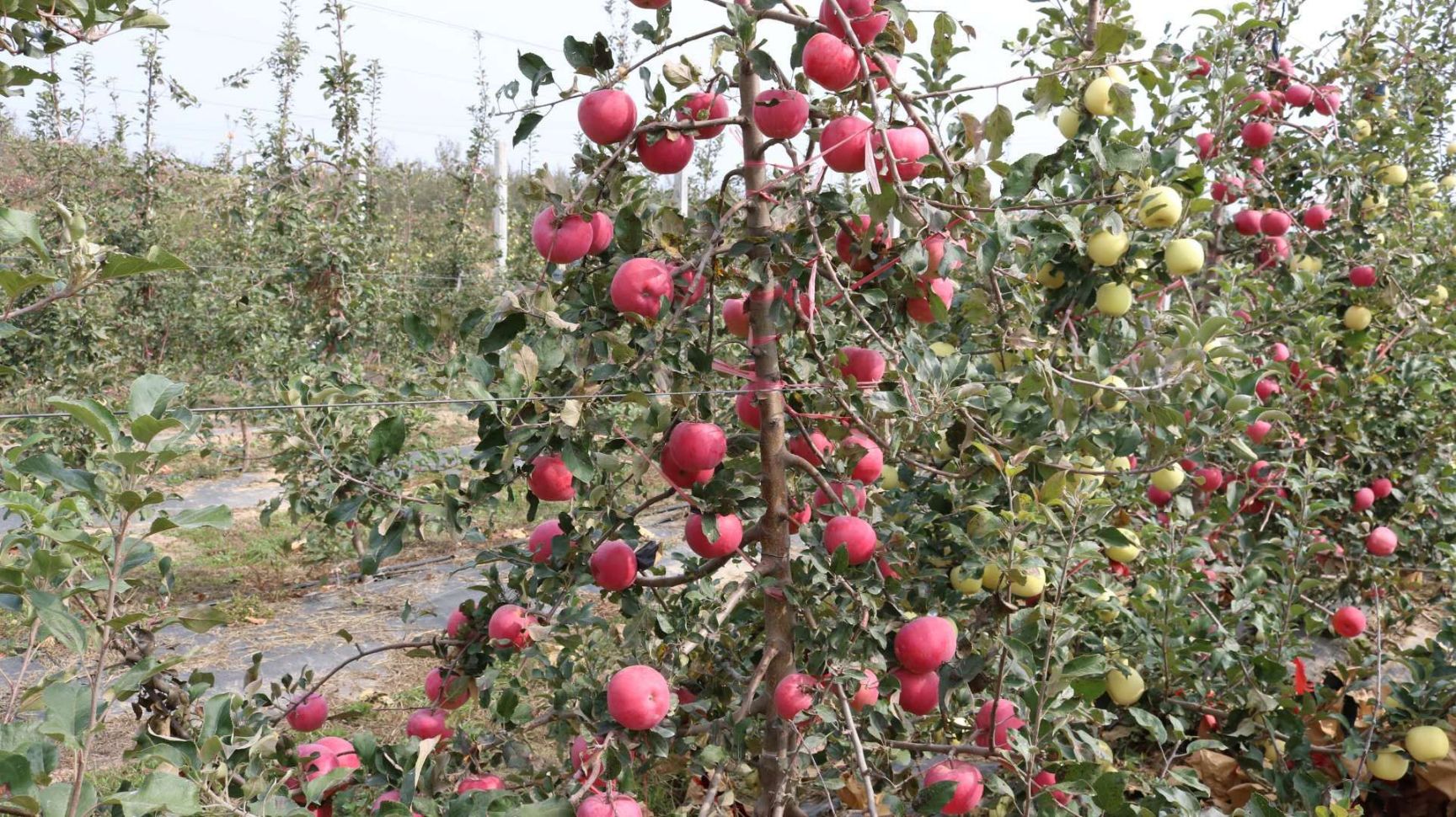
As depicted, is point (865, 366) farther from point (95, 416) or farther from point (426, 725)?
point (95, 416)

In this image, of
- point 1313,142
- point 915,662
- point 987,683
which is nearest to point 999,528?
point 915,662

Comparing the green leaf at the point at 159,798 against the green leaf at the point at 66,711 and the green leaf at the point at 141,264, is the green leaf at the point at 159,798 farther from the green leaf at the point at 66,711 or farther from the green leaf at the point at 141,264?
the green leaf at the point at 141,264

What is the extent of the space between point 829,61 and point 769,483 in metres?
0.64

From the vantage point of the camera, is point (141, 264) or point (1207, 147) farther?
point (1207, 147)

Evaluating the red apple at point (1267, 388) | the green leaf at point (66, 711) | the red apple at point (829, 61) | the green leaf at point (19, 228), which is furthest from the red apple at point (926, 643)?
the red apple at point (1267, 388)

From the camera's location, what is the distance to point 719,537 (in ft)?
4.58

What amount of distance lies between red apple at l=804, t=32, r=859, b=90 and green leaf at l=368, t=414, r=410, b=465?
69 cm

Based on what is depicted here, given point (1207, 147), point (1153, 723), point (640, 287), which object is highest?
point (1207, 147)

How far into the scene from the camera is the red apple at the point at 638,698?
1.35 metres

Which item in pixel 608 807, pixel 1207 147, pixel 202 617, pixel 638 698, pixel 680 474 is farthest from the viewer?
pixel 1207 147

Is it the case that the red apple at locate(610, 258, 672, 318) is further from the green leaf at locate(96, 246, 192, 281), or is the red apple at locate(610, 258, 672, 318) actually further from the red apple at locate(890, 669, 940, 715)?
the red apple at locate(890, 669, 940, 715)

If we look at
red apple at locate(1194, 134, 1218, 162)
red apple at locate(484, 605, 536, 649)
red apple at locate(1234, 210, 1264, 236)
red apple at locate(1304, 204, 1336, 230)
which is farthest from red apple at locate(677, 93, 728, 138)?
red apple at locate(1304, 204, 1336, 230)

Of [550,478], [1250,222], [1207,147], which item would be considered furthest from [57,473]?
[1250,222]

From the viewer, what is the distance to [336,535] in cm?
485
